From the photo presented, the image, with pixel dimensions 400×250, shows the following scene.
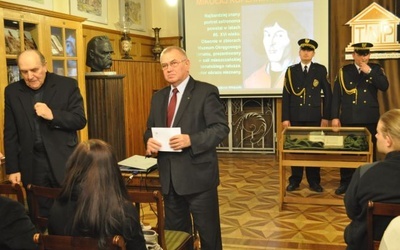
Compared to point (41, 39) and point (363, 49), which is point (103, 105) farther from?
point (363, 49)

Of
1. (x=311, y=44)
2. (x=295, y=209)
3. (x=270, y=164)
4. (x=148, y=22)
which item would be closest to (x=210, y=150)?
(x=295, y=209)

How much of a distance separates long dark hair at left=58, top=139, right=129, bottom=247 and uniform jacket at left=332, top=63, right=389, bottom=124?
12.1ft

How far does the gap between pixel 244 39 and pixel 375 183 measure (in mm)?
5046

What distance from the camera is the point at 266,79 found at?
22.3ft

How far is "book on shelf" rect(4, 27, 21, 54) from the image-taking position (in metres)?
3.75

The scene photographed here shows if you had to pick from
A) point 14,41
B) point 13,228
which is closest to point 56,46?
point 14,41

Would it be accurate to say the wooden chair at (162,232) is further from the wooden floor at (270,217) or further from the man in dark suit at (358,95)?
the man in dark suit at (358,95)

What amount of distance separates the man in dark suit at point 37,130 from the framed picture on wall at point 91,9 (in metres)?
2.82

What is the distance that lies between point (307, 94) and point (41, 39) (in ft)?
8.98

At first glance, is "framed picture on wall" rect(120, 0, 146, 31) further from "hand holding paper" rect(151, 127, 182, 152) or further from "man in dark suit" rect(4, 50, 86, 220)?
"hand holding paper" rect(151, 127, 182, 152)

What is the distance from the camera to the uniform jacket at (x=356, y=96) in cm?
477

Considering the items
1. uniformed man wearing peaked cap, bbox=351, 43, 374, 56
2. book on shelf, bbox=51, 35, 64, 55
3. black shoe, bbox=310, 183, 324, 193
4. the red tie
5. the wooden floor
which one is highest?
book on shelf, bbox=51, 35, 64, 55

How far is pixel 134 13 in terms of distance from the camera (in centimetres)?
705

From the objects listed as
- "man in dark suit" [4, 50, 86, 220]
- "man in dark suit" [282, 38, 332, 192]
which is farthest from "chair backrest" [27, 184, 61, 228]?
"man in dark suit" [282, 38, 332, 192]
